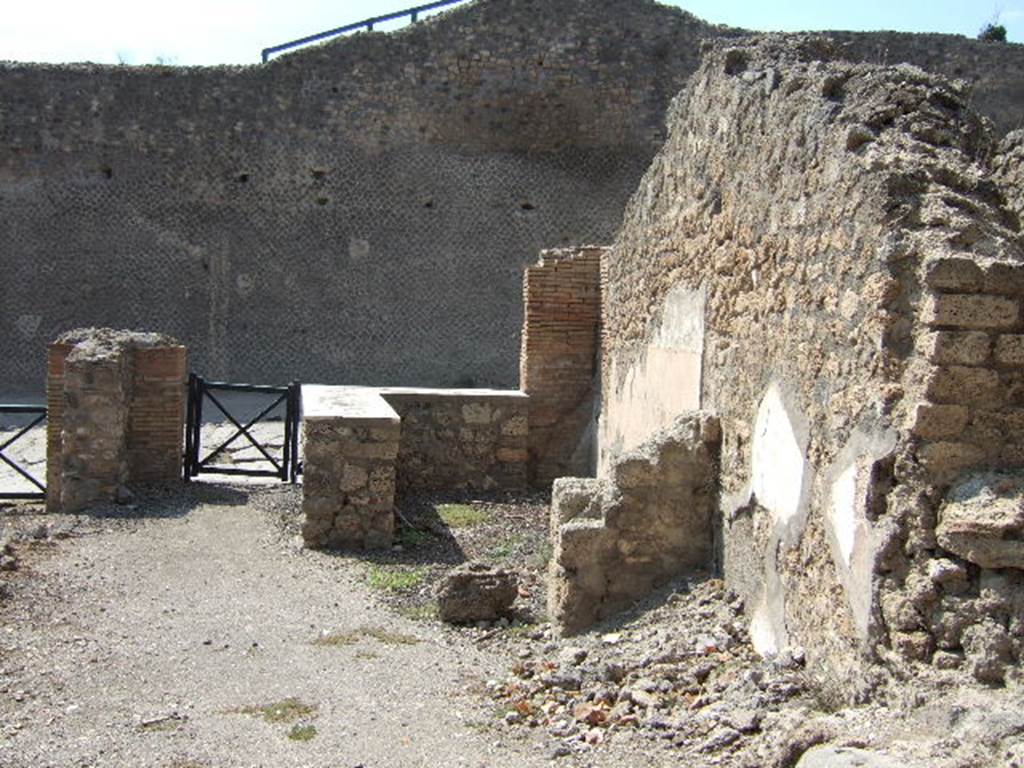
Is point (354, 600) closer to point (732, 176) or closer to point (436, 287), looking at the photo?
point (732, 176)

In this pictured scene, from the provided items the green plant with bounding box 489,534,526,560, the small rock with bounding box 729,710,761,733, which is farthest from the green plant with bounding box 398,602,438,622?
the small rock with bounding box 729,710,761,733

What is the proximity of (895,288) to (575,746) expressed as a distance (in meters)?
1.65

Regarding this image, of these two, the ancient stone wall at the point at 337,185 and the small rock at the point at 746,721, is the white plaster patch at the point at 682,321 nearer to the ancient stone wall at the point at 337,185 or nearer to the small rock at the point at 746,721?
the small rock at the point at 746,721

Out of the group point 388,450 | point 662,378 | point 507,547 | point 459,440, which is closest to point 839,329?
point 662,378

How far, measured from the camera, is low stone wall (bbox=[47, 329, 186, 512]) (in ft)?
27.5

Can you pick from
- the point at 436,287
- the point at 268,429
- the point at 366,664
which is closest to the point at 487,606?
the point at 366,664

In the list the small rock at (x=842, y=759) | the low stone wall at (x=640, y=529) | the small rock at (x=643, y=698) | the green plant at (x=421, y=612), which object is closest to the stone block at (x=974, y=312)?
the small rock at (x=842, y=759)

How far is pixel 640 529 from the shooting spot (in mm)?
4789

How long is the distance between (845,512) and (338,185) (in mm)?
16236

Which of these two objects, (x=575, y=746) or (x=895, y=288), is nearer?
(x=895, y=288)

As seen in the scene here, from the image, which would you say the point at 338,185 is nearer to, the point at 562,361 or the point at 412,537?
the point at 562,361

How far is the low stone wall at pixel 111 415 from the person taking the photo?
8383 millimetres

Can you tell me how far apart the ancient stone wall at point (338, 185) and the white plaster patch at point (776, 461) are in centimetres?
1420

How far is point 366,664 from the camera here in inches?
184
